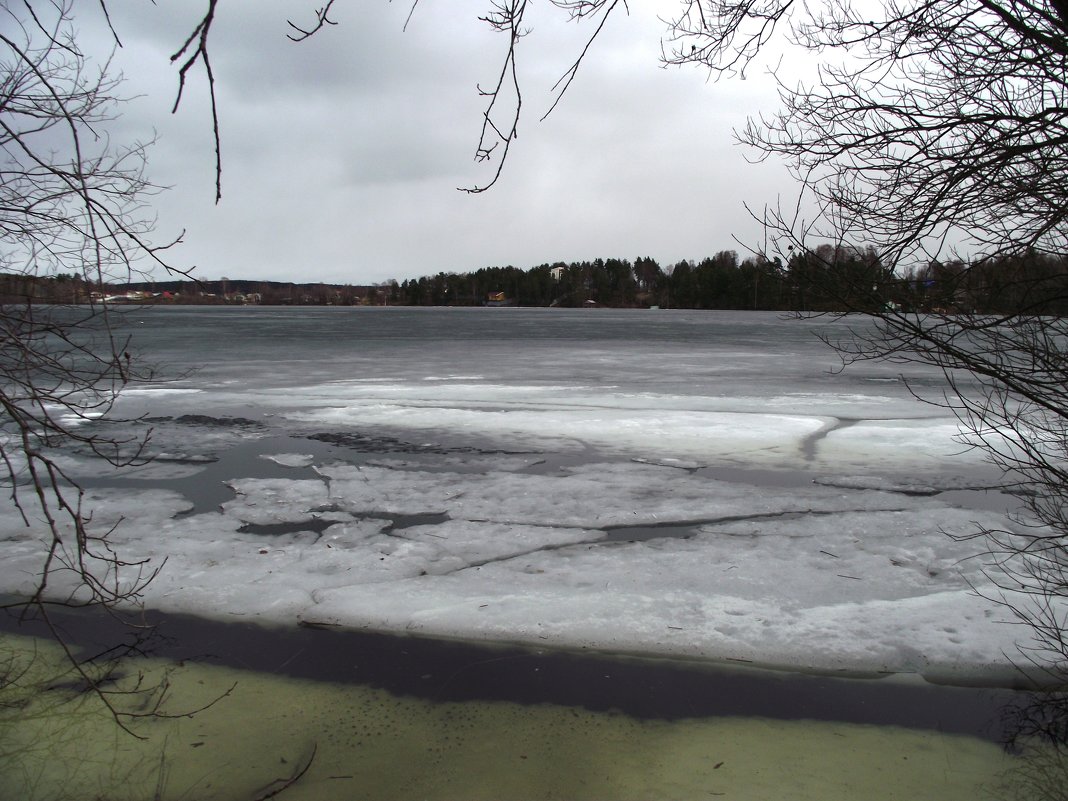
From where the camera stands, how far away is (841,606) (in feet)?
15.5

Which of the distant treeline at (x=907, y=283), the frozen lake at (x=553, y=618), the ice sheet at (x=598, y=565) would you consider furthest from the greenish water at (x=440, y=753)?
the distant treeline at (x=907, y=283)

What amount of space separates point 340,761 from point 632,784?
1248 mm

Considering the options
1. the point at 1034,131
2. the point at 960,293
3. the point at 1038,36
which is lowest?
the point at 960,293

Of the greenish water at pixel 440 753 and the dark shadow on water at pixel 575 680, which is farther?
the dark shadow on water at pixel 575 680

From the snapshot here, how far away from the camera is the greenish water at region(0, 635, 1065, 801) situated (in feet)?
10.1

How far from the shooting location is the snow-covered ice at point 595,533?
4.48 meters

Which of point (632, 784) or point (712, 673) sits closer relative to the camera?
point (632, 784)

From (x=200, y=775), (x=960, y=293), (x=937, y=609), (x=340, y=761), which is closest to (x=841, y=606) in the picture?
(x=937, y=609)

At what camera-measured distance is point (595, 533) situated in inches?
240

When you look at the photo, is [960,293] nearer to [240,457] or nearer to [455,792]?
[455,792]

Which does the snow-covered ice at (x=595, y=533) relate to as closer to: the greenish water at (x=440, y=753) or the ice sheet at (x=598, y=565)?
the ice sheet at (x=598, y=565)

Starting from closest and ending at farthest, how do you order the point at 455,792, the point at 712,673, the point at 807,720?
the point at 455,792 → the point at 807,720 → the point at 712,673

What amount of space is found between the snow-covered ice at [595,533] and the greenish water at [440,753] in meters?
0.73

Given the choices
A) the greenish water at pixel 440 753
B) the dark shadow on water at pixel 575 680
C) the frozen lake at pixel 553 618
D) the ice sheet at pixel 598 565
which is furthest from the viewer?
the ice sheet at pixel 598 565
